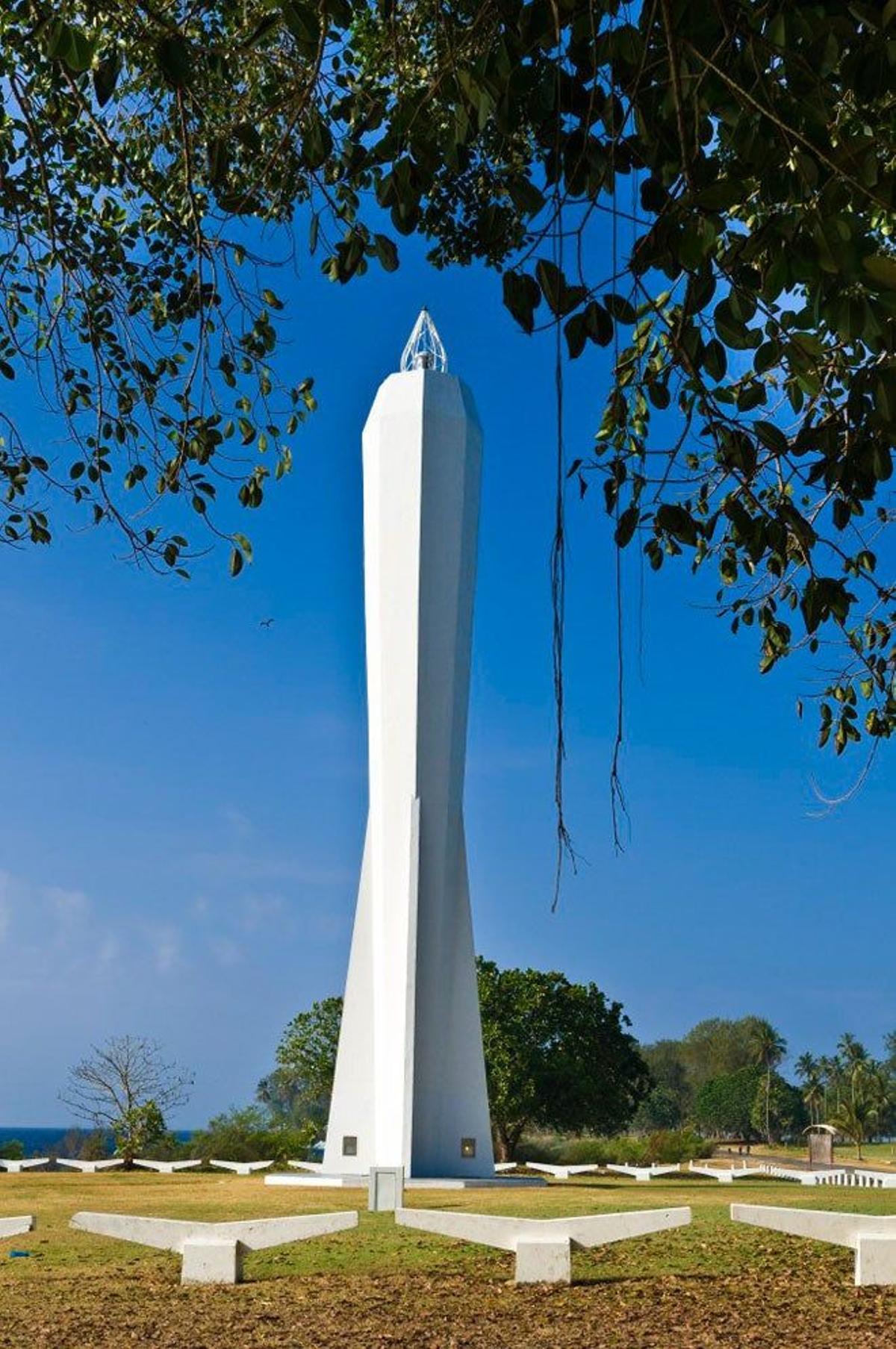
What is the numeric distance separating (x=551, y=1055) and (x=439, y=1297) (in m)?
28.7

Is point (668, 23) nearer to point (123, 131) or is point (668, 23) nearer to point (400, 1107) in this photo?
point (123, 131)

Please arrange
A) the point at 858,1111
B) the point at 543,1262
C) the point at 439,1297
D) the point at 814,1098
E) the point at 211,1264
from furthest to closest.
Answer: the point at 814,1098, the point at 858,1111, the point at 211,1264, the point at 543,1262, the point at 439,1297

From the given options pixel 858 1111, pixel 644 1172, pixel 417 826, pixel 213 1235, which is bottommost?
pixel 213 1235

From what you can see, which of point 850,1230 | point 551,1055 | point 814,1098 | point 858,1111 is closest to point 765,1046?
point 814,1098

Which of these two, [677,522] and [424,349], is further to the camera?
[424,349]

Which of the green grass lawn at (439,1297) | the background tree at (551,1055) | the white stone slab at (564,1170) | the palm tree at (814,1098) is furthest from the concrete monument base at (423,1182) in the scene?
the palm tree at (814,1098)

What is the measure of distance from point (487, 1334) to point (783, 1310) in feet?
Result: 7.23

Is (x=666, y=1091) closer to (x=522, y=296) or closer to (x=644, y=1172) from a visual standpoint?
(x=644, y=1172)

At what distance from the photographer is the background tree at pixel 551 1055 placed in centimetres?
3797

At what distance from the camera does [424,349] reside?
92.5ft

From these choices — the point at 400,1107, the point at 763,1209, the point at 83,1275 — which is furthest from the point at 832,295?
the point at 400,1107

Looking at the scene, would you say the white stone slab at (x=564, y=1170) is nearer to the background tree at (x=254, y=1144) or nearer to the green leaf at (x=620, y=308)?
the background tree at (x=254, y=1144)

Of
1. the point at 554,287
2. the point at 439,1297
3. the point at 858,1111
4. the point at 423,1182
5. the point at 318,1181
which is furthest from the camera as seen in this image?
the point at 858,1111

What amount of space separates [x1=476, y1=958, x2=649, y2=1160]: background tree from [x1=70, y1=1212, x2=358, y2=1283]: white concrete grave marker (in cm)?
2522
